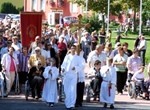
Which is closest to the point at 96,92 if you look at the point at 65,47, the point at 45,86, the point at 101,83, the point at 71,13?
the point at 101,83

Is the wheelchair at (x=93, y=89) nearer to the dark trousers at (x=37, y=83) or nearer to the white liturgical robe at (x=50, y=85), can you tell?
the white liturgical robe at (x=50, y=85)

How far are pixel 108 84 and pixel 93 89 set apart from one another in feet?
3.19

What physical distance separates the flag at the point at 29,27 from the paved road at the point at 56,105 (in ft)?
15.1

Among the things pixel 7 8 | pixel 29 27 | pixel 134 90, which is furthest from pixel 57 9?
pixel 134 90

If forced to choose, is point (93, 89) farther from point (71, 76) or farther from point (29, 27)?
point (29, 27)

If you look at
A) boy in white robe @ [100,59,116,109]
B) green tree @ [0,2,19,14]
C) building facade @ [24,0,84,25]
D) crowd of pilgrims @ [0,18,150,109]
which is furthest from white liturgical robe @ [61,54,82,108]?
green tree @ [0,2,19,14]

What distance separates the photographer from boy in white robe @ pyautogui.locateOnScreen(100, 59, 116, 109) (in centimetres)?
1895

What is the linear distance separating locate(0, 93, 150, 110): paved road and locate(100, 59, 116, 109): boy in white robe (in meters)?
0.28

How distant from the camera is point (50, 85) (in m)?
19.0

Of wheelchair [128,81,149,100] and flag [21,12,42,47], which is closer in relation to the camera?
wheelchair [128,81,149,100]

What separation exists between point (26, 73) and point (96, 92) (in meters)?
2.95

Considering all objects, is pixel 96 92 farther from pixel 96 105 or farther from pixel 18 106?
pixel 18 106

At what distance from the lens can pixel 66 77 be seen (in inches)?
731

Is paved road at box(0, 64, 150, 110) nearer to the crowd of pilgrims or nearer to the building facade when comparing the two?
the crowd of pilgrims
